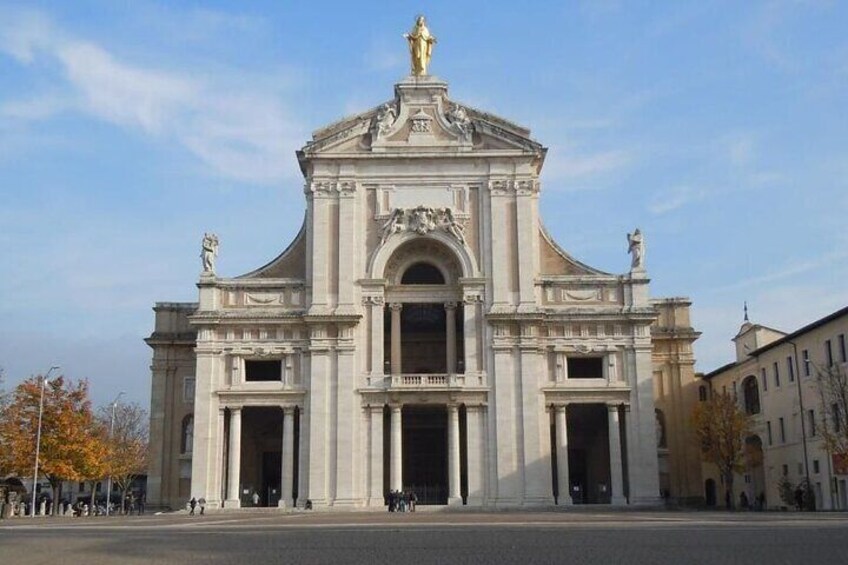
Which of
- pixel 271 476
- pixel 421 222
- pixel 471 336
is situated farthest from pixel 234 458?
pixel 421 222

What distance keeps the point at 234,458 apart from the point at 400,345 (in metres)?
12.3

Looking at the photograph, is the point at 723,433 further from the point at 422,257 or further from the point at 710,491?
the point at 422,257

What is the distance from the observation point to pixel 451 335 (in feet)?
193

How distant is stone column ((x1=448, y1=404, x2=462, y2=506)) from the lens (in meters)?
56.2

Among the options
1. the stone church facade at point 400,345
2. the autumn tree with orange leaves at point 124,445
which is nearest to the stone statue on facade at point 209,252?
the stone church facade at point 400,345

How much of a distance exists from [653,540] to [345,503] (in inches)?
1332

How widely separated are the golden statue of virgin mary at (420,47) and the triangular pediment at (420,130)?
5.49 feet

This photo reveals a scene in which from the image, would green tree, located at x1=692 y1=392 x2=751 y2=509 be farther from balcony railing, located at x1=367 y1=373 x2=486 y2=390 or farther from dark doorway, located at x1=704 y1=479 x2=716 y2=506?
balcony railing, located at x1=367 y1=373 x2=486 y2=390

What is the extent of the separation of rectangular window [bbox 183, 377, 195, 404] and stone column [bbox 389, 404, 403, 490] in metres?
15.4

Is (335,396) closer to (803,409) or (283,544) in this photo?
(803,409)

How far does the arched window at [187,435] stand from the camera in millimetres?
64188

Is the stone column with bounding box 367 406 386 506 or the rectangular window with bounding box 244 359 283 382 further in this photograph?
the rectangular window with bounding box 244 359 283 382

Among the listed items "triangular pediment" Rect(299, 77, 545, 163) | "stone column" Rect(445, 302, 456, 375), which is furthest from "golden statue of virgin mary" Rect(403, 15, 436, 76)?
"stone column" Rect(445, 302, 456, 375)

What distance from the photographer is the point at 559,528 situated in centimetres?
3020
